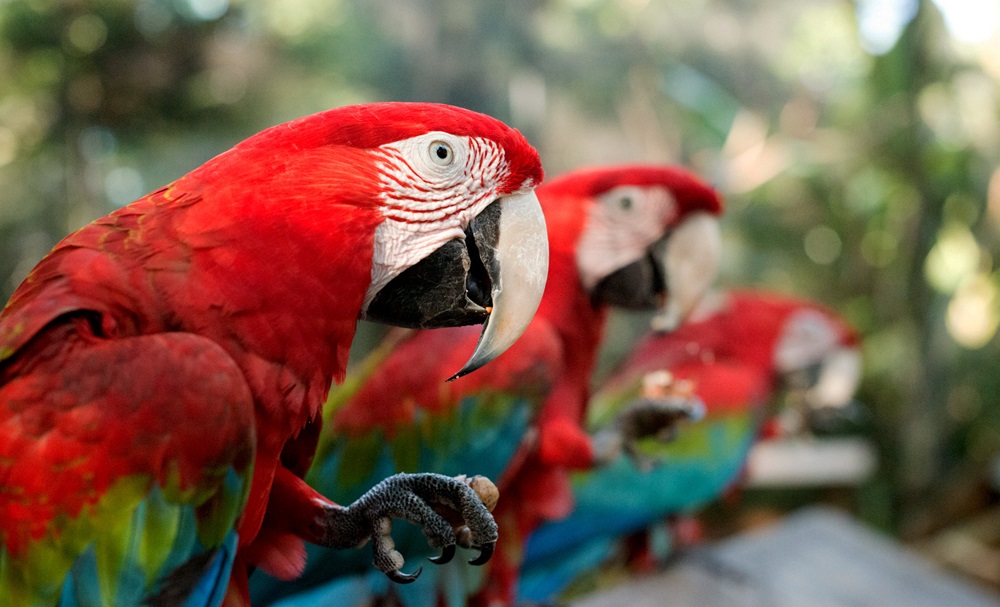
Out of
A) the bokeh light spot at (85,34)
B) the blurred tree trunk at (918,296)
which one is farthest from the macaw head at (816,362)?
the bokeh light spot at (85,34)

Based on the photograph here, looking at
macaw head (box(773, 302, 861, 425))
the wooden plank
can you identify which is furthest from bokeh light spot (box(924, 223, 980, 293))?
the wooden plank

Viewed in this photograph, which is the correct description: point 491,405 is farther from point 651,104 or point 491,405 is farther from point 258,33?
point 651,104

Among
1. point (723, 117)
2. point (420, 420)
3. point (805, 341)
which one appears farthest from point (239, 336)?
point (723, 117)

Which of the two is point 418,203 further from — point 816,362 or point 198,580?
point 816,362

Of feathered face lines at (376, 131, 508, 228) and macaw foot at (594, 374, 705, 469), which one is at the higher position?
feathered face lines at (376, 131, 508, 228)

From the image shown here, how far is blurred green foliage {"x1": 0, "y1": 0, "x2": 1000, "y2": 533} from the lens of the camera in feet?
5.53

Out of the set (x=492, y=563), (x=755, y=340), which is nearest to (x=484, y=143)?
(x=492, y=563)

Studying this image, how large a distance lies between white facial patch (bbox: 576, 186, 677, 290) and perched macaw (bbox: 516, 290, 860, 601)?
23cm

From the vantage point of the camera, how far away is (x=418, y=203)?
684 mm

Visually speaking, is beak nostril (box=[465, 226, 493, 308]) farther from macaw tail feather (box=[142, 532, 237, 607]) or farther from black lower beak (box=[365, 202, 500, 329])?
macaw tail feather (box=[142, 532, 237, 607])

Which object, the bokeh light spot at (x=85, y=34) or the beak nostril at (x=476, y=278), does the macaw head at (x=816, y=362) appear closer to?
the beak nostril at (x=476, y=278)

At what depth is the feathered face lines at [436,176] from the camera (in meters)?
0.68

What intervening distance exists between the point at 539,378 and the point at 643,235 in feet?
0.99

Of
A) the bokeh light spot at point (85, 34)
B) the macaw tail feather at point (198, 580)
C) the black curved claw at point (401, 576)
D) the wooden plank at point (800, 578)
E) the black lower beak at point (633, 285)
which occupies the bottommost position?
the wooden plank at point (800, 578)
